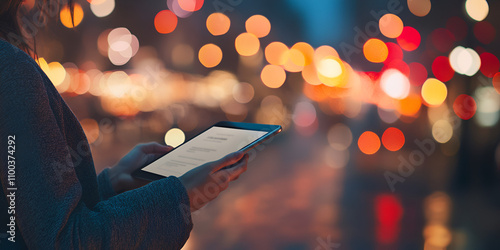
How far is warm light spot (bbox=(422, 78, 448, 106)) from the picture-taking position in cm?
933

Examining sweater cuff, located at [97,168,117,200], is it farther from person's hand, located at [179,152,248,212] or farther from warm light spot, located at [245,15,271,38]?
warm light spot, located at [245,15,271,38]

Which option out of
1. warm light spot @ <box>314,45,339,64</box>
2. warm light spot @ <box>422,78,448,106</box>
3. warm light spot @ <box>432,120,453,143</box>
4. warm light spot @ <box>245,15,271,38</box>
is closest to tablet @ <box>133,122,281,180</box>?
→ warm light spot @ <box>432,120,453,143</box>

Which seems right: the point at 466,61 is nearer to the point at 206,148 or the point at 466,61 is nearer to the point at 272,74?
the point at 206,148

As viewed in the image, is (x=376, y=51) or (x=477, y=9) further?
(x=376, y=51)

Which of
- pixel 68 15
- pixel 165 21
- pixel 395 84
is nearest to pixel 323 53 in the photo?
pixel 165 21

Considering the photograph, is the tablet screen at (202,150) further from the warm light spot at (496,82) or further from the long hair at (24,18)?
the warm light spot at (496,82)

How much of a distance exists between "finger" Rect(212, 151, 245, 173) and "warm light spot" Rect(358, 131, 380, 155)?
26.1ft

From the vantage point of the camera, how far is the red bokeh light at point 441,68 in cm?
596

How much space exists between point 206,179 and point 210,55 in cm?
2414

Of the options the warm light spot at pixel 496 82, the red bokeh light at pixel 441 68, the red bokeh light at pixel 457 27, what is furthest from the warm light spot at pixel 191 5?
the warm light spot at pixel 496 82

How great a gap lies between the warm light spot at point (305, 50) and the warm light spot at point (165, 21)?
1320 cm

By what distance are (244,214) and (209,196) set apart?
3.36 meters

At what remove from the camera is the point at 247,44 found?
25.9 meters

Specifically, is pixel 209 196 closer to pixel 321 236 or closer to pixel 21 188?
pixel 21 188
